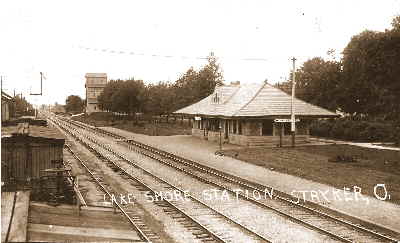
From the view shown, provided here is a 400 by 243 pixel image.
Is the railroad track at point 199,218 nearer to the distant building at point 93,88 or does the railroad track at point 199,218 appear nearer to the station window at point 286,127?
the station window at point 286,127

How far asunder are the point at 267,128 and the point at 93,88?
110768 millimetres

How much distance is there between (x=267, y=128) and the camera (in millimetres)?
37938

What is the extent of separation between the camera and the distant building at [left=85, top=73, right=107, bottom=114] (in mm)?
138375

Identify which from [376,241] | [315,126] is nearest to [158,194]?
[376,241]

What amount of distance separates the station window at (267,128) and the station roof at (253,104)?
96cm

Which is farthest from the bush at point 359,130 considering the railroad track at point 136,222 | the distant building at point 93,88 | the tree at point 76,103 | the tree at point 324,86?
the tree at point 76,103

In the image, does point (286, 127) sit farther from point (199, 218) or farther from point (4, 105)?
point (4, 105)

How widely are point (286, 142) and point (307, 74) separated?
25.4 meters

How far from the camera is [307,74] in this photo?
60344mm

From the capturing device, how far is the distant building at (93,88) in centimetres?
13838

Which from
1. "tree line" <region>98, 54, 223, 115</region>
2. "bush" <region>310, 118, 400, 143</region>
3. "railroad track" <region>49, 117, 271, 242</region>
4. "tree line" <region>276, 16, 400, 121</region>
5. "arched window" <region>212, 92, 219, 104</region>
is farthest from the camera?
"tree line" <region>98, 54, 223, 115</region>

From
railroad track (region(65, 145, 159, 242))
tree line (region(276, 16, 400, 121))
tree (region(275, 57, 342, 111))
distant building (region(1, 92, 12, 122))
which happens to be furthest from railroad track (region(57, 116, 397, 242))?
tree (region(275, 57, 342, 111))

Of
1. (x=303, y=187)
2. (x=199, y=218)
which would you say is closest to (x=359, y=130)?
(x=303, y=187)

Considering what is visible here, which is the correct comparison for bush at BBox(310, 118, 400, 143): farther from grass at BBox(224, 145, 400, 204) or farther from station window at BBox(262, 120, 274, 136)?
station window at BBox(262, 120, 274, 136)
